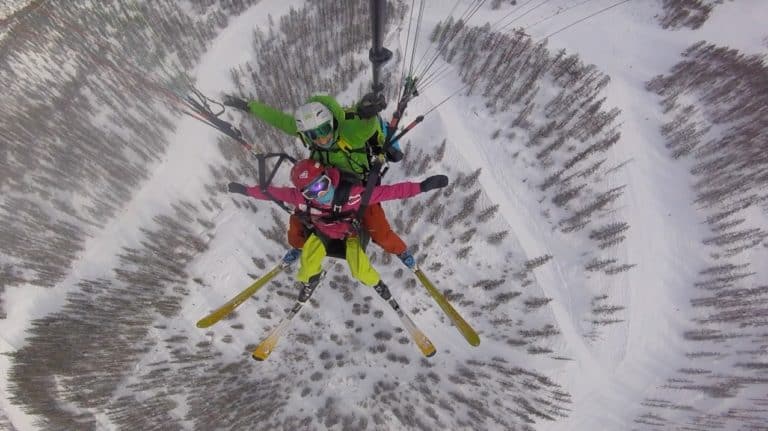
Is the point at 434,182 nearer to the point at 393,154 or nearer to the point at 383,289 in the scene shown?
the point at 393,154

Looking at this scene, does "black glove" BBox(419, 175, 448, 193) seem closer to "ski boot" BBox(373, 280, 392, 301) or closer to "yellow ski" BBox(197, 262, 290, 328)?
"ski boot" BBox(373, 280, 392, 301)

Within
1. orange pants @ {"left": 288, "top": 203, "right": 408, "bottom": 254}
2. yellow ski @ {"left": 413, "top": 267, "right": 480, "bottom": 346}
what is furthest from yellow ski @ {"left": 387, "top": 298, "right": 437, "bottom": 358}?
orange pants @ {"left": 288, "top": 203, "right": 408, "bottom": 254}

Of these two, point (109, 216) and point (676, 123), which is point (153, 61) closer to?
point (109, 216)

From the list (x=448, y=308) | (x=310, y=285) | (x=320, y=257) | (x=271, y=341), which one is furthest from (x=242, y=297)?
(x=448, y=308)

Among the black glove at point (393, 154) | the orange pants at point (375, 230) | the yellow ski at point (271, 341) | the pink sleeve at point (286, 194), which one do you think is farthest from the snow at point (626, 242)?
the pink sleeve at point (286, 194)

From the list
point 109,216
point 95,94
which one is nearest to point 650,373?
point 109,216

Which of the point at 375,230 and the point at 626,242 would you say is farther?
the point at 626,242

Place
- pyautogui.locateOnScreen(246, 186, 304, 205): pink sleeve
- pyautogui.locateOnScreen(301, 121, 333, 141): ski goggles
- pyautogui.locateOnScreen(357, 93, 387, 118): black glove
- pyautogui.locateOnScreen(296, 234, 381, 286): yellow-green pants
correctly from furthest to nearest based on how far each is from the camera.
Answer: pyautogui.locateOnScreen(296, 234, 381, 286): yellow-green pants, pyautogui.locateOnScreen(246, 186, 304, 205): pink sleeve, pyautogui.locateOnScreen(357, 93, 387, 118): black glove, pyautogui.locateOnScreen(301, 121, 333, 141): ski goggles
